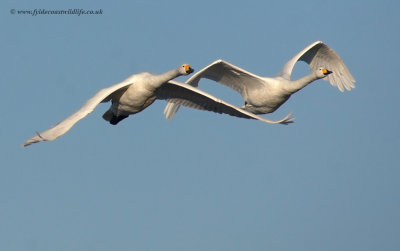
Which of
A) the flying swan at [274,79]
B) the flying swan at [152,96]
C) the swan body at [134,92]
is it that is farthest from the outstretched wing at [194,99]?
the flying swan at [274,79]

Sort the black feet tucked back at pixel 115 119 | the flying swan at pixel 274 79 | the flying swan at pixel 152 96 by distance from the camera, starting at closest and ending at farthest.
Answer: the flying swan at pixel 152 96 < the black feet tucked back at pixel 115 119 < the flying swan at pixel 274 79

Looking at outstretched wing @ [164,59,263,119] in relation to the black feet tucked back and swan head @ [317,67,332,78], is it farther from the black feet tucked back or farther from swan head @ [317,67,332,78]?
the black feet tucked back

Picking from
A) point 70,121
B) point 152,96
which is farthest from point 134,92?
point 70,121

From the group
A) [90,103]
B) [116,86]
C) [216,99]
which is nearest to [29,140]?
[90,103]

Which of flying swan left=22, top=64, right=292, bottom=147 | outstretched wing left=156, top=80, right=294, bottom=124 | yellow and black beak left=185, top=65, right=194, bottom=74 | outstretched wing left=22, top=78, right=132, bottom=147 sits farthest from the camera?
outstretched wing left=156, top=80, right=294, bottom=124

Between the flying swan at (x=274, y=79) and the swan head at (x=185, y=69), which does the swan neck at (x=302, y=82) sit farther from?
the swan head at (x=185, y=69)

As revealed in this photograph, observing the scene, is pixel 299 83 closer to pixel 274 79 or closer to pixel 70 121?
pixel 274 79

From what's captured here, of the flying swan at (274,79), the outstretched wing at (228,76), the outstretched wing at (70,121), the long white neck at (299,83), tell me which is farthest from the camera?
the outstretched wing at (228,76)

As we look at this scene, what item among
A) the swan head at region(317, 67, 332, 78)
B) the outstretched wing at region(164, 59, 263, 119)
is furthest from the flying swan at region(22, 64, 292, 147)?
the swan head at region(317, 67, 332, 78)

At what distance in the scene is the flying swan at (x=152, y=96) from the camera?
35125 mm

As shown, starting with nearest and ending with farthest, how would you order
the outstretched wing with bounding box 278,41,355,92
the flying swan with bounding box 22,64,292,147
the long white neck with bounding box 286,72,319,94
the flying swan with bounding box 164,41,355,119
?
the flying swan with bounding box 22,64,292,147 < the long white neck with bounding box 286,72,319,94 < the flying swan with bounding box 164,41,355,119 < the outstretched wing with bounding box 278,41,355,92

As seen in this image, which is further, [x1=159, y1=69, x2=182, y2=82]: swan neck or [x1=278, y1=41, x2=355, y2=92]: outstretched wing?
[x1=278, y1=41, x2=355, y2=92]: outstretched wing

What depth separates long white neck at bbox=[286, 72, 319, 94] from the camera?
38.9 metres

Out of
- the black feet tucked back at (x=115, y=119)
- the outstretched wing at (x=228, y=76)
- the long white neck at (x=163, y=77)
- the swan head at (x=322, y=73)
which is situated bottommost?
the black feet tucked back at (x=115, y=119)
